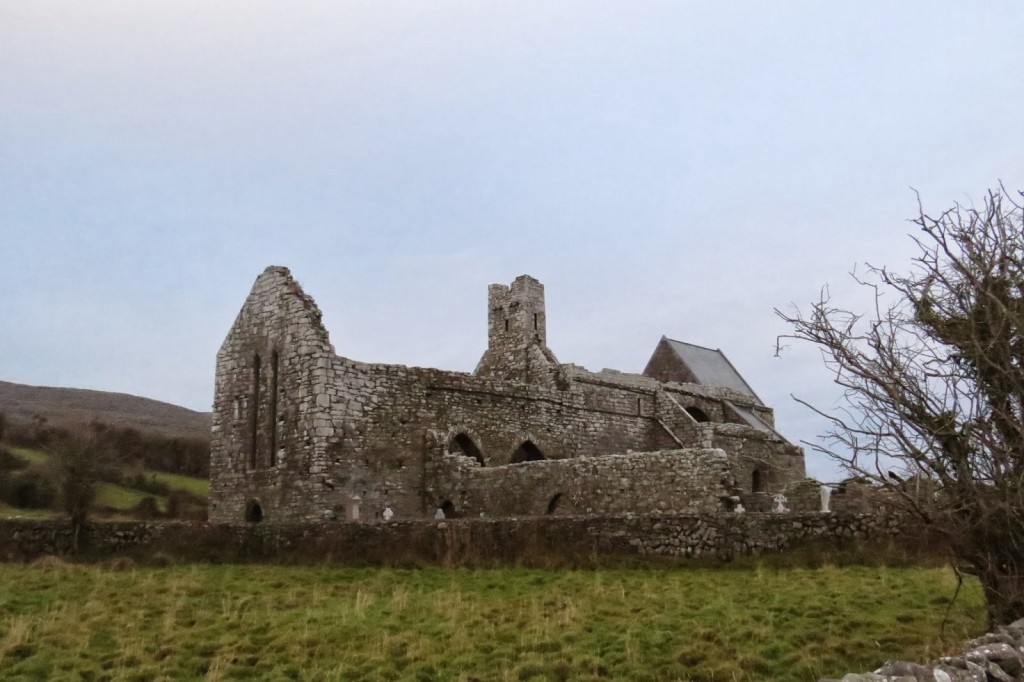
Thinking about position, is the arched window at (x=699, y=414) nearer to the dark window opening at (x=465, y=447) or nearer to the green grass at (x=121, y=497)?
the dark window opening at (x=465, y=447)

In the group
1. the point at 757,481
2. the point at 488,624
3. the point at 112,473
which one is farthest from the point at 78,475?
the point at 757,481

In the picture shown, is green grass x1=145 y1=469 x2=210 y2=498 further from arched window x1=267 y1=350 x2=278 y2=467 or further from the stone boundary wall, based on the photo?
the stone boundary wall

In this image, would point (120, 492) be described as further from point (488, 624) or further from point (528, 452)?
point (488, 624)

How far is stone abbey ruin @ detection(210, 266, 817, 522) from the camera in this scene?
20.9 meters

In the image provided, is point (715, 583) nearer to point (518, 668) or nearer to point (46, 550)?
point (518, 668)

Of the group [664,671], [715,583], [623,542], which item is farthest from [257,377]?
[664,671]

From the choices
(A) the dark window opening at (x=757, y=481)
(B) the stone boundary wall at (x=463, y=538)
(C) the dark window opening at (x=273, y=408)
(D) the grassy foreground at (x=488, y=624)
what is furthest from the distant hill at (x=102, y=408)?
(D) the grassy foreground at (x=488, y=624)

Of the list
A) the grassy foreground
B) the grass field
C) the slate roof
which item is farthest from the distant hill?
the grassy foreground

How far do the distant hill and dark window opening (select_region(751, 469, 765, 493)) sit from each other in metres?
38.1

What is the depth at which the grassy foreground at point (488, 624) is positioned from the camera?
10.0 meters

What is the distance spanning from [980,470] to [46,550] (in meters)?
17.1

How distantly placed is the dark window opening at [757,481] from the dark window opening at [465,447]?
8440 mm

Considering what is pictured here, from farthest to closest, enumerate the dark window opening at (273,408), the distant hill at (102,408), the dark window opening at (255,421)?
the distant hill at (102,408) < the dark window opening at (255,421) < the dark window opening at (273,408)

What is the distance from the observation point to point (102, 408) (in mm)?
72000
